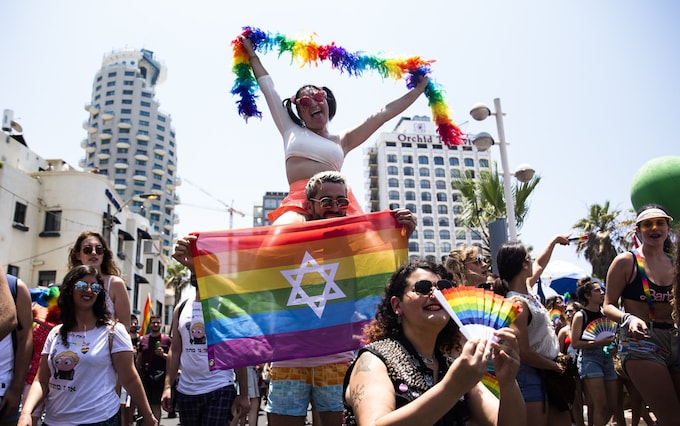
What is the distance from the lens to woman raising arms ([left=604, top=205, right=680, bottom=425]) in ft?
12.2

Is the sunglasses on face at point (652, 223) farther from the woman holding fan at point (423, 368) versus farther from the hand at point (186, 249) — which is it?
the hand at point (186, 249)

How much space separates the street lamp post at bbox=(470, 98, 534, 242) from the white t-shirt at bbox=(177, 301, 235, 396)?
7.69 metres

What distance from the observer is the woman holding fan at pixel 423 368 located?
190 cm

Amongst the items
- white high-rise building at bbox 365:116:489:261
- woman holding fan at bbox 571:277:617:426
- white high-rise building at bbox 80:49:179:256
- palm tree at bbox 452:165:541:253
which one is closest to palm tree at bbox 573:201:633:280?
palm tree at bbox 452:165:541:253

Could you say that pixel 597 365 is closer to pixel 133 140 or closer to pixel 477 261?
pixel 477 261

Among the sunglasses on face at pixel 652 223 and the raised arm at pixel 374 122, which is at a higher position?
the raised arm at pixel 374 122

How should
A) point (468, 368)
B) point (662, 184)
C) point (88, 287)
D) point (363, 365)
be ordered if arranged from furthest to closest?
1. point (662, 184)
2. point (88, 287)
3. point (363, 365)
4. point (468, 368)

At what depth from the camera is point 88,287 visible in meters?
3.90

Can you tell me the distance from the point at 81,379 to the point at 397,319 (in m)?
2.35

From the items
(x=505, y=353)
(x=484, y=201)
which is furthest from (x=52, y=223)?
(x=505, y=353)

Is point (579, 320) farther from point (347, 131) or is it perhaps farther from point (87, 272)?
point (87, 272)

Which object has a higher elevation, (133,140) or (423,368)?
(133,140)

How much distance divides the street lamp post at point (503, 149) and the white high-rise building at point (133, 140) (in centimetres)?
9683

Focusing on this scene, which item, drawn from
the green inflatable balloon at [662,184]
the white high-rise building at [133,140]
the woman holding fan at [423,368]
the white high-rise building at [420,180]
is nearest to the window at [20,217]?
the green inflatable balloon at [662,184]
